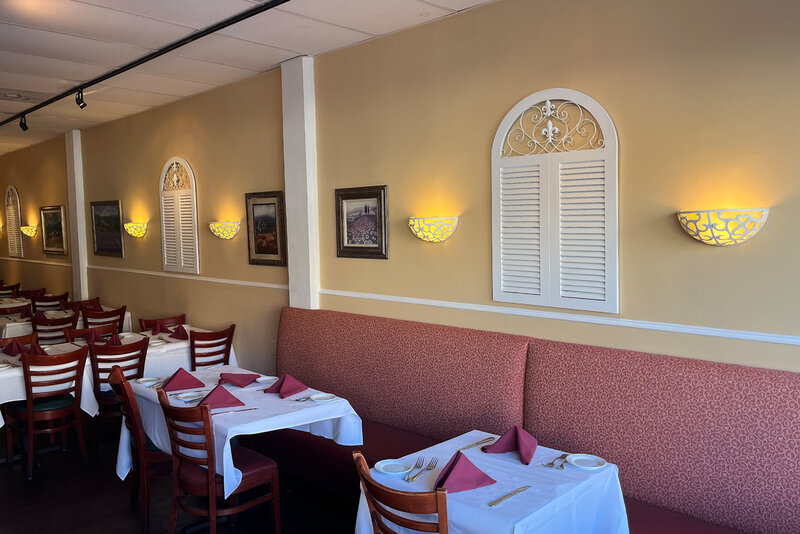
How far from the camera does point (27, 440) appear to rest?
207 inches

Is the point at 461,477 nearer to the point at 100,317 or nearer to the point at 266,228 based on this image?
the point at 266,228

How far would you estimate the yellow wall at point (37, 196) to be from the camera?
10047mm

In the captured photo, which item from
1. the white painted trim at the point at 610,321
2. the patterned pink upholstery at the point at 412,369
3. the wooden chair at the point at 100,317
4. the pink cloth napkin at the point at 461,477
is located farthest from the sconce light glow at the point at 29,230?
the pink cloth napkin at the point at 461,477

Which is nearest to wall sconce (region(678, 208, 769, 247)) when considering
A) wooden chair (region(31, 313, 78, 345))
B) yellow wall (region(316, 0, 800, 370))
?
yellow wall (region(316, 0, 800, 370))

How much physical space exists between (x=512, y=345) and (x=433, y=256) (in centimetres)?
96

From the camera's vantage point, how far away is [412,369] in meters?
4.50

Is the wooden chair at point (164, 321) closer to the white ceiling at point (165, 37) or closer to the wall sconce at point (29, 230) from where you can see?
the white ceiling at point (165, 37)

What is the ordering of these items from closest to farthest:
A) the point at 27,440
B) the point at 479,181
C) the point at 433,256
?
the point at 479,181 < the point at 433,256 < the point at 27,440

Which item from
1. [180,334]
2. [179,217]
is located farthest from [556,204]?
[179,217]

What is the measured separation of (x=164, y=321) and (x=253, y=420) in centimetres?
372

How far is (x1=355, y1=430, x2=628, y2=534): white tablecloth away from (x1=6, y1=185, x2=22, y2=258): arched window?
36.1 ft

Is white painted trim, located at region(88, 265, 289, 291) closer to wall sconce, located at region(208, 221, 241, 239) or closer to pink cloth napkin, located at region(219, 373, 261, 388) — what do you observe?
wall sconce, located at region(208, 221, 241, 239)

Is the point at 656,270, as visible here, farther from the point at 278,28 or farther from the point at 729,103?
the point at 278,28

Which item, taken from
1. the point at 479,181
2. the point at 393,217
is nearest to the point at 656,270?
the point at 479,181
